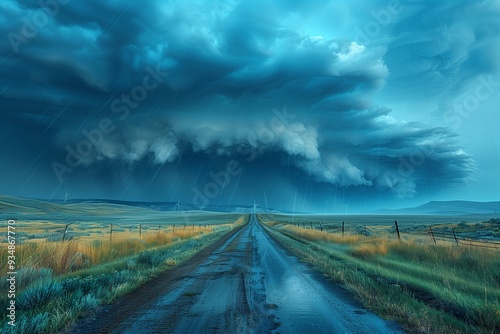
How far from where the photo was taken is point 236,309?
6734mm

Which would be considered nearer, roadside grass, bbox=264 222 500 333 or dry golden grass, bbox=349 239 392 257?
roadside grass, bbox=264 222 500 333

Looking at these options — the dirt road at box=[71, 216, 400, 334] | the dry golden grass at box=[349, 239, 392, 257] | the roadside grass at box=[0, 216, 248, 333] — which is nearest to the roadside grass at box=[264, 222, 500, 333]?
the dry golden grass at box=[349, 239, 392, 257]

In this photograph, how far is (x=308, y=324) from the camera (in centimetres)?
589

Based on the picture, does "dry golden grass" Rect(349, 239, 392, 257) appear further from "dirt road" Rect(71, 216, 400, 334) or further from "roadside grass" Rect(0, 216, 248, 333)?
"roadside grass" Rect(0, 216, 248, 333)

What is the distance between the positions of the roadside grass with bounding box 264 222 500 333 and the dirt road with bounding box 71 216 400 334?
2.23 ft

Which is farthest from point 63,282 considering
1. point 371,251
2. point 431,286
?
point 371,251

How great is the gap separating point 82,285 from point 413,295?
911cm

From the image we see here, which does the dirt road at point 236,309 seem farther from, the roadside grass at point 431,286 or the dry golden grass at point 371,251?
the dry golden grass at point 371,251

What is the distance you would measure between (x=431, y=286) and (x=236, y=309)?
6.01m

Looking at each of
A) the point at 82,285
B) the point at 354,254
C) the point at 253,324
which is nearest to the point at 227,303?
the point at 253,324

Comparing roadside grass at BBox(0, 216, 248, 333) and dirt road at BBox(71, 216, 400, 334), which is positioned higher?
roadside grass at BBox(0, 216, 248, 333)

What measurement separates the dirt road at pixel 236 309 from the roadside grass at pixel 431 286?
0.68 m

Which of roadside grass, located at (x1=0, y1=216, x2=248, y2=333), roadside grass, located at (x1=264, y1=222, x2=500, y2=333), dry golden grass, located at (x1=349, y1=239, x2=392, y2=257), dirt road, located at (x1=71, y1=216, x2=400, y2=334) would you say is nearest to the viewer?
dirt road, located at (x1=71, y1=216, x2=400, y2=334)

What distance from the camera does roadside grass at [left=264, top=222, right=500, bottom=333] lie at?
6.11 m
